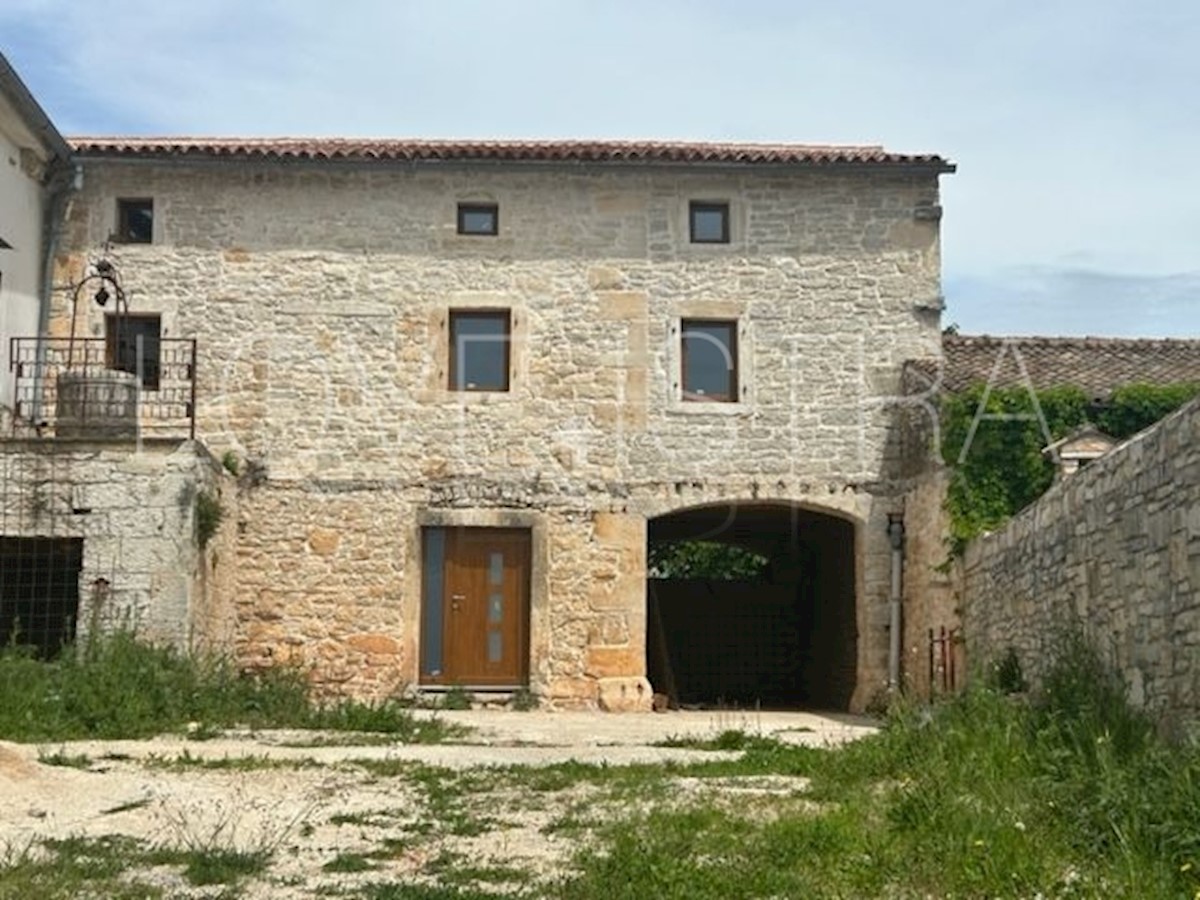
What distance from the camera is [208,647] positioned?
539 inches

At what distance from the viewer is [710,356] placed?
15.8m

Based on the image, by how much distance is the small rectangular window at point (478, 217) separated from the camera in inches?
625

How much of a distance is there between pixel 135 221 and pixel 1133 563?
1194 centimetres

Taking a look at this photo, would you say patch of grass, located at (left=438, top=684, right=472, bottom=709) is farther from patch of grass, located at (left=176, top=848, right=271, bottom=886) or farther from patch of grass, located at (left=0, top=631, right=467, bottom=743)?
patch of grass, located at (left=176, top=848, right=271, bottom=886)

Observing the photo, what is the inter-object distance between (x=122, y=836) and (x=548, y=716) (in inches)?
303

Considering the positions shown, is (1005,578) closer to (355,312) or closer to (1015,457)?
(1015,457)

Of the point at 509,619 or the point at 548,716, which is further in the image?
the point at 509,619

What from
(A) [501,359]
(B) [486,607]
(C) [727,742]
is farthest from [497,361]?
(C) [727,742]

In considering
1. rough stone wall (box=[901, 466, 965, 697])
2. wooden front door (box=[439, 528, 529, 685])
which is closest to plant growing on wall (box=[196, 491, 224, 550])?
wooden front door (box=[439, 528, 529, 685])

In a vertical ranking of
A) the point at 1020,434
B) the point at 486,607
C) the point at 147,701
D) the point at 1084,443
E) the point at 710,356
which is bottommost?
the point at 147,701

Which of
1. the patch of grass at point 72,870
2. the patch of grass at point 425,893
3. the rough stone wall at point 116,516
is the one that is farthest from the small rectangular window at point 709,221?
the patch of grass at point 425,893

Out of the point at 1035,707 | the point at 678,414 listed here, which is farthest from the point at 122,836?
the point at 678,414

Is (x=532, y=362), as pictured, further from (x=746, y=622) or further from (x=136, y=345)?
(x=746, y=622)

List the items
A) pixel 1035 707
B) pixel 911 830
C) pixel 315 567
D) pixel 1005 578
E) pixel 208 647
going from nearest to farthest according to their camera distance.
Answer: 1. pixel 911 830
2. pixel 1035 707
3. pixel 1005 578
4. pixel 208 647
5. pixel 315 567
